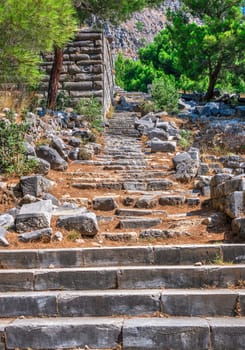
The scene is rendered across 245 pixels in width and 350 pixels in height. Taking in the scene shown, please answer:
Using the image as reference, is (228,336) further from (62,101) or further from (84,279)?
(62,101)

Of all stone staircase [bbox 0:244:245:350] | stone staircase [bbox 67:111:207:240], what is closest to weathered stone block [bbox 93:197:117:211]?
stone staircase [bbox 67:111:207:240]

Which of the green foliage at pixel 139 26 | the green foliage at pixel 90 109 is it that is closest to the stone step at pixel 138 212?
the green foliage at pixel 90 109

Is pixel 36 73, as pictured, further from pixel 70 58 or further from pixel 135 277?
pixel 70 58

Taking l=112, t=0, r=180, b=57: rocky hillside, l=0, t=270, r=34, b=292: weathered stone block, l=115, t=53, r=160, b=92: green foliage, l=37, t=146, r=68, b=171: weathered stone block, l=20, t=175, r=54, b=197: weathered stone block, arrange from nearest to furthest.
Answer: l=0, t=270, r=34, b=292: weathered stone block < l=20, t=175, r=54, b=197: weathered stone block < l=37, t=146, r=68, b=171: weathered stone block < l=115, t=53, r=160, b=92: green foliage < l=112, t=0, r=180, b=57: rocky hillside

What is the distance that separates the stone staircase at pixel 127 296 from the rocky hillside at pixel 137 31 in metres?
52.0

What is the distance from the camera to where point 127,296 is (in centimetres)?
448

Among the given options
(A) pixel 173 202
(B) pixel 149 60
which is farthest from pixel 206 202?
(B) pixel 149 60

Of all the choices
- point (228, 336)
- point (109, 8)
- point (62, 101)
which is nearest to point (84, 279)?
point (228, 336)

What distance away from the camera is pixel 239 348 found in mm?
3945

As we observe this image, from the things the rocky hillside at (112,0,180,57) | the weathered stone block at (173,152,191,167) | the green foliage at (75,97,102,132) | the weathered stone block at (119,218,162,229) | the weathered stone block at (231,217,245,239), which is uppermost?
the rocky hillside at (112,0,180,57)

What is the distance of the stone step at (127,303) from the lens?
4.36 meters

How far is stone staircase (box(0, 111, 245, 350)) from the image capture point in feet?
13.3

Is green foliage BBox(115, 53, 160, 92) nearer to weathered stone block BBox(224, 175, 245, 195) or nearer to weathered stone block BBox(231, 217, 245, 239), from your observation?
weathered stone block BBox(224, 175, 245, 195)

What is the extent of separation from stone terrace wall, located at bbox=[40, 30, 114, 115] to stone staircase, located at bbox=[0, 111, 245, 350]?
9.64m
